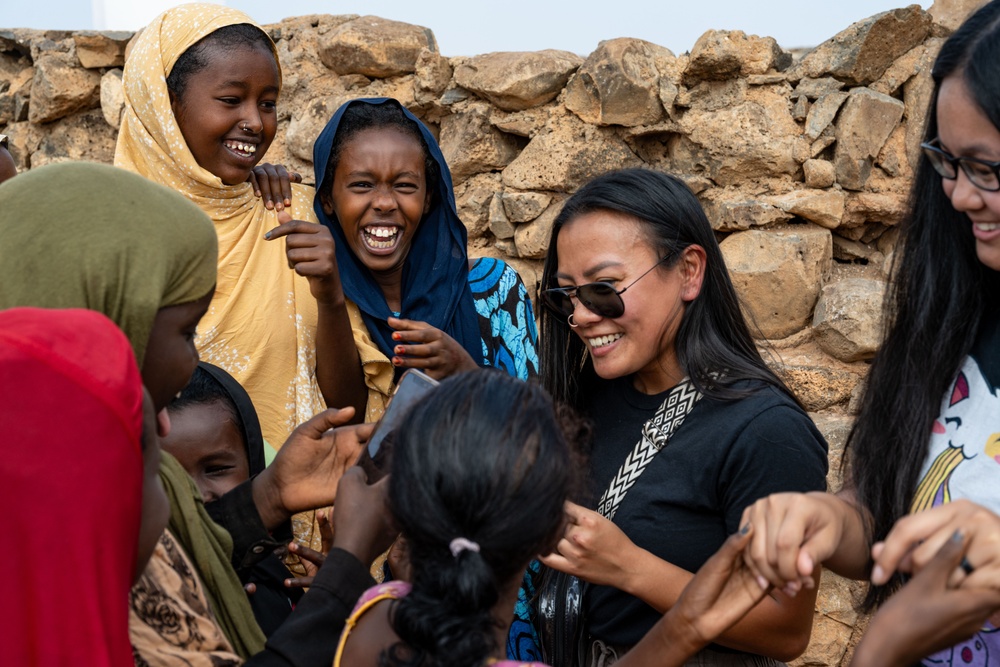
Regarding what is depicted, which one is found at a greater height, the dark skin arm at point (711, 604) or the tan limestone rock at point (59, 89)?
the tan limestone rock at point (59, 89)

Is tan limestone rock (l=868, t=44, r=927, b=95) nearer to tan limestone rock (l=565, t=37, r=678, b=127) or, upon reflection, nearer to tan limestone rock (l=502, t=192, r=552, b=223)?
tan limestone rock (l=565, t=37, r=678, b=127)

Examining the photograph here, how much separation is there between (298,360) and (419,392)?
3.78 ft

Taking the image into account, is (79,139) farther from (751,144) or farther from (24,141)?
(751,144)

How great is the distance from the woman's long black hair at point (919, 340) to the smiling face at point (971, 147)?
72 mm

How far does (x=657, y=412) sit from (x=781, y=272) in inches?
89.3

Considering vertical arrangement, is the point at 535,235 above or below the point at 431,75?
below

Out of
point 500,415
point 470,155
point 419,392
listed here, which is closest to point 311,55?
point 470,155

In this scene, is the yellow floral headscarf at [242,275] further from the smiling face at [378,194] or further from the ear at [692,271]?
the ear at [692,271]

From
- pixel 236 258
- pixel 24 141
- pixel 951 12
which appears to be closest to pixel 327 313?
pixel 236 258

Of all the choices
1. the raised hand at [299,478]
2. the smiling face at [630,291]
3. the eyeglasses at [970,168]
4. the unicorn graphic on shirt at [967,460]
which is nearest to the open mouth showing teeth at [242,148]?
the smiling face at [630,291]

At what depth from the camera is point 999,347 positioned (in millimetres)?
1687

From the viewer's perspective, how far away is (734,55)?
447 centimetres

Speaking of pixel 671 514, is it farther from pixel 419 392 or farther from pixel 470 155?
pixel 470 155

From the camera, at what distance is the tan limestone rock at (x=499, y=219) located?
4.89 m
